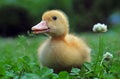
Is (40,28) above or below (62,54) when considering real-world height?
above

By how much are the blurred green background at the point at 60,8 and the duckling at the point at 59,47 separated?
7.09 metres

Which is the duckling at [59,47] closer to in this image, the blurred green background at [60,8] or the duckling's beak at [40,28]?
the duckling's beak at [40,28]

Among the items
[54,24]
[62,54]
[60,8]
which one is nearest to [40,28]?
[54,24]

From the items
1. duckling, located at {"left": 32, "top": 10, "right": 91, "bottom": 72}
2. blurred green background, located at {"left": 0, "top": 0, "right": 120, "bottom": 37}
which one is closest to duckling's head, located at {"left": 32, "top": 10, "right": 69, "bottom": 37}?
duckling, located at {"left": 32, "top": 10, "right": 91, "bottom": 72}

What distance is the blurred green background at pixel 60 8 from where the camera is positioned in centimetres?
1127

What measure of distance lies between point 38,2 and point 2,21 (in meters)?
1.03

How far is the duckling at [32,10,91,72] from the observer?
3.78 meters

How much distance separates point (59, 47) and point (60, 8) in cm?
795

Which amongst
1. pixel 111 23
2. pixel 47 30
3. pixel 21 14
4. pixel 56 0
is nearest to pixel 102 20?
pixel 111 23

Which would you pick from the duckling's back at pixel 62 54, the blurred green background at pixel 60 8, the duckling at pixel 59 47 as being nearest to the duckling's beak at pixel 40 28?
the duckling at pixel 59 47

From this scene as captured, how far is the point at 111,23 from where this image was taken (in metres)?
12.4

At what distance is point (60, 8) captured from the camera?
11758 mm

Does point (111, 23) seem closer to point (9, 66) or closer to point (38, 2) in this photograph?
point (38, 2)

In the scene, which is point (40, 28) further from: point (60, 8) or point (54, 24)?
point (60, 8)
